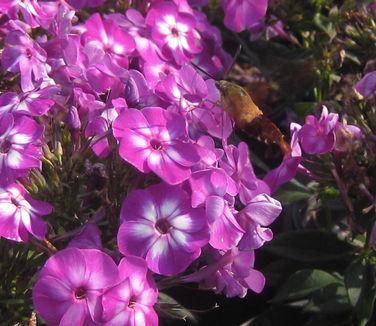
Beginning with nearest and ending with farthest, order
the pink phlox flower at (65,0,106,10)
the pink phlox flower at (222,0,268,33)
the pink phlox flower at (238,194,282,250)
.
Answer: the pink phlox flower at (238,194,282,250) < the pink phlox flower at (65,0,106,10) < the pink phlox flower at (222,0,268,33)

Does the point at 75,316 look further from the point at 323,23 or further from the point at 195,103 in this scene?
the point at 323,23

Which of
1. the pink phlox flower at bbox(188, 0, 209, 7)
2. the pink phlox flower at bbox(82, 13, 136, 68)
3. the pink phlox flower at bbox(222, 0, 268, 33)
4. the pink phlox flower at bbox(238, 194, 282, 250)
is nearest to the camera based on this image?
the pink phlox flower at bbox(238, 194, 282, 250)

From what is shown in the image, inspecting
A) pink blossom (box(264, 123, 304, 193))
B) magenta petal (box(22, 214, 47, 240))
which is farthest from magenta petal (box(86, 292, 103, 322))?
pink blossom (box(264, 123, 304, 193))

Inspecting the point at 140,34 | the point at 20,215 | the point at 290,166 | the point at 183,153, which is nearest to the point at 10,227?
the point at 20,215

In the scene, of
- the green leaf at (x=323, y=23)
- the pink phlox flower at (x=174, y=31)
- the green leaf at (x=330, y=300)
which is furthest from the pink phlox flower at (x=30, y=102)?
the green leaf at (x=323, y=23)

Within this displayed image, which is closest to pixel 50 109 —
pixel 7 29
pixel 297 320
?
pixel 7 29

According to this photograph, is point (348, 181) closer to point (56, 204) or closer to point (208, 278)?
point (208, 278)

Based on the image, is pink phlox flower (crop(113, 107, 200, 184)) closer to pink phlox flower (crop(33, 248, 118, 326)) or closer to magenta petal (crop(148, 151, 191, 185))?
magenta petal (crop(148, 151, 191, 185))
